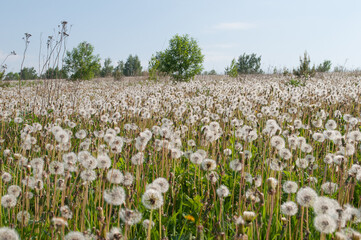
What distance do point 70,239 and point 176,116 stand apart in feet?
12.4

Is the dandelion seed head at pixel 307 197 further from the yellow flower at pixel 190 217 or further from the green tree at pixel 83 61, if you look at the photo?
the green tree at pixel 83 61

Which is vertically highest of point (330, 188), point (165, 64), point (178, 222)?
point (165, 64)

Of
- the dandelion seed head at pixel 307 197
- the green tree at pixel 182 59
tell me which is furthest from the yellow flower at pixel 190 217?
the green tree at pixel 182 59

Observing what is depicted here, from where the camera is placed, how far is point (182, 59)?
748 inches

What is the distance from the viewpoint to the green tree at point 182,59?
62.0 ft

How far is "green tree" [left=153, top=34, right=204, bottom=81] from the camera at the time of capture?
18906 millimetres

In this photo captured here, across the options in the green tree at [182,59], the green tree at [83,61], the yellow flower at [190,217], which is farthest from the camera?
the green tree at [83,61]

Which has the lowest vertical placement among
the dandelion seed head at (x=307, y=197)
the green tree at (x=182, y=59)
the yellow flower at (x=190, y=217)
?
the yellow flower at (x=190, y=217)

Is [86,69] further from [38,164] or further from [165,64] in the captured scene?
[38,164]

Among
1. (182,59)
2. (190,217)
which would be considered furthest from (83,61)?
(190,217)

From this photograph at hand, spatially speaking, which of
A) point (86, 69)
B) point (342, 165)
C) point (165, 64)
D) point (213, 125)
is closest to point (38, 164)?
point (213, 125)

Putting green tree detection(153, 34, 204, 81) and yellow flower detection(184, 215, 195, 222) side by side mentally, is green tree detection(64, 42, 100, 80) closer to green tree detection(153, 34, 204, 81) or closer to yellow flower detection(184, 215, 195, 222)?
green tree detection(153, 34, 204, 81)

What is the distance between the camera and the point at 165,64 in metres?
19.3

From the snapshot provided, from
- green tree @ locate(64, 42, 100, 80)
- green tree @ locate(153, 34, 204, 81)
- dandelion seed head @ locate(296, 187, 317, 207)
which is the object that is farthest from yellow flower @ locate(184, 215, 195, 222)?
green tree @ locate(64, 42, 100, 80)
